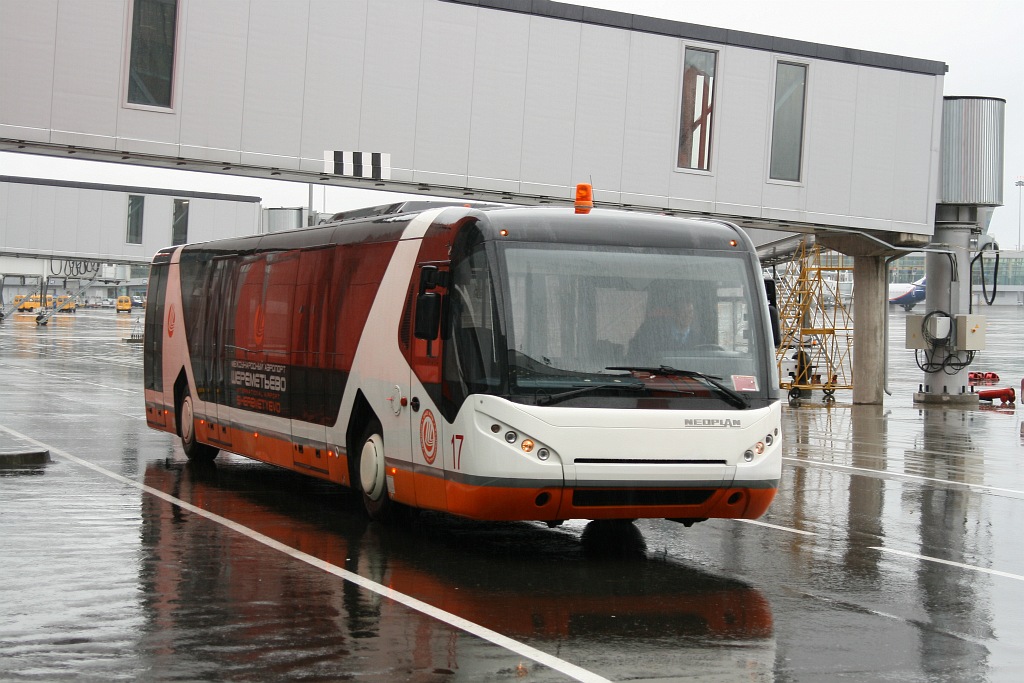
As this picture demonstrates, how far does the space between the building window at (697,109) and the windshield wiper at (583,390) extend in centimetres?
2244

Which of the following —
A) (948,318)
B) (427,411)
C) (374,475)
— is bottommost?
Result: (374,475)

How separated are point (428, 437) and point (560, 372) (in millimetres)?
1362

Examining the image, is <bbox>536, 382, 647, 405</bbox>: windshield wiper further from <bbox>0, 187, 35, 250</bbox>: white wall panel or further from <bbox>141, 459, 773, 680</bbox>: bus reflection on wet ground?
<bbox>0, 187, 35, 250</bbox>: white wall panel

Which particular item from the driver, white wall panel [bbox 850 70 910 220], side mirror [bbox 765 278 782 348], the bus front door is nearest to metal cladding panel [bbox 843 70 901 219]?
white wall panel [bbox 850 70 910 220]

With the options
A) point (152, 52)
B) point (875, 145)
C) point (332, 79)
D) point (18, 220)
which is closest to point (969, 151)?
point (875, 145)

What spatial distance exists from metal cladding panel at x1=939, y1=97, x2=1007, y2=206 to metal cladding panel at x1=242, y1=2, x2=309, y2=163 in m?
18.6

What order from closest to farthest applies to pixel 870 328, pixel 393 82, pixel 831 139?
pixel 393 82 < pixel 831 139 < pixel 870 328

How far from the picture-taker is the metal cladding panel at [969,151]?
Result: 36.9 meters

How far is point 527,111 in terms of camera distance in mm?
29906

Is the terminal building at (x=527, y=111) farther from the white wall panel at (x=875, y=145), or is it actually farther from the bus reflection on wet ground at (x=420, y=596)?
the bus reflection on wet ground at (x=420, y=596)

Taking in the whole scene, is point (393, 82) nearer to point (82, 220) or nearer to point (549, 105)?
point (549, 105)

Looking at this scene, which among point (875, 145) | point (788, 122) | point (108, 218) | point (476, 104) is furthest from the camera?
point (108, 218)

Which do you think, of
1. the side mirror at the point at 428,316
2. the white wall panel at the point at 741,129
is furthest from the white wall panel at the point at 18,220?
the side mirror at the point at 428,316

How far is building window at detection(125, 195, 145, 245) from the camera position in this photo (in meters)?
84.8
